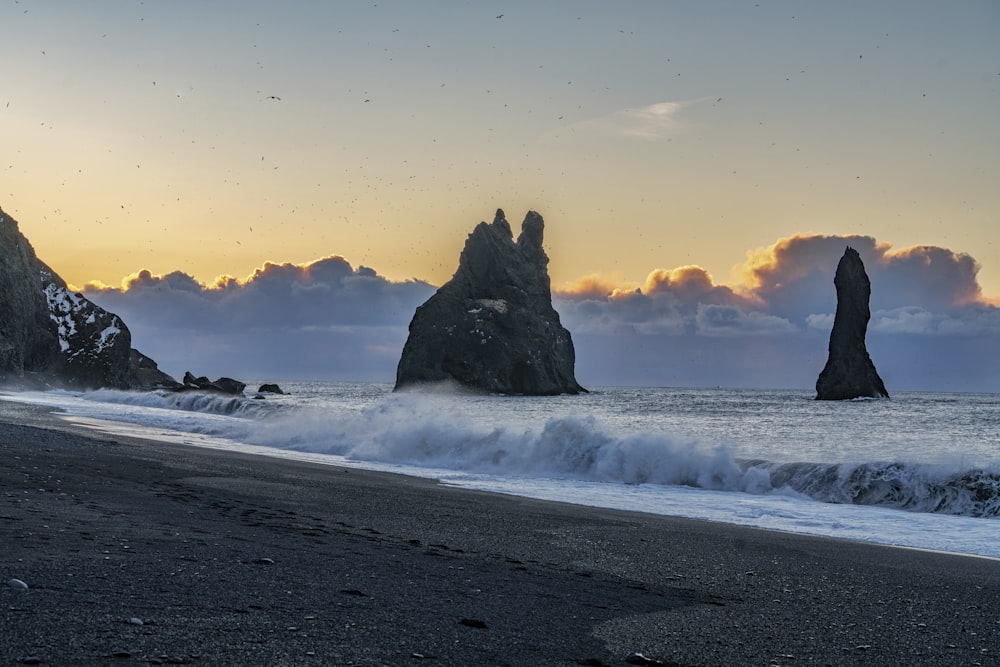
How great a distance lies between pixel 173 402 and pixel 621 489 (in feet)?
132

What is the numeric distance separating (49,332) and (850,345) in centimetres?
9605

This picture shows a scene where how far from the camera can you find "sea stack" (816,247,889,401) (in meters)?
109

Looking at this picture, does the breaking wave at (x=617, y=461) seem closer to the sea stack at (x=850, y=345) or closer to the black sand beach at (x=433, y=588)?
the black sand beach at (x=433, y=588)

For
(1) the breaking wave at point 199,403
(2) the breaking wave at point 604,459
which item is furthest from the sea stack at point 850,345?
(2) the breaking wave at point 604,459

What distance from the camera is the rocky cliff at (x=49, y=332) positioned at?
6756cm

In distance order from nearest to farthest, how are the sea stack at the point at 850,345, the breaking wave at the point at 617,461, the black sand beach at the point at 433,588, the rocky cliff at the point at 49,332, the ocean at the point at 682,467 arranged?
the black sand beach at the point at 433,588 < the ocean at the point at 682,467 < the breaking wave at the point at 617,461 < the rocky cliff at the point at 49,332 < the sea stack at the point at 850,345

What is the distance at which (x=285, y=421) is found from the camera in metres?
29.1

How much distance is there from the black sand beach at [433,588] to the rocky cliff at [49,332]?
65.6 metres

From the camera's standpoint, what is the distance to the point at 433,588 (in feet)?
18.3

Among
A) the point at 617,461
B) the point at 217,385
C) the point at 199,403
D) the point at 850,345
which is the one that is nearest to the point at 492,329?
the point at 850,345

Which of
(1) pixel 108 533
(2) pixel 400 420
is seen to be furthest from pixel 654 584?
(2) pixel 400 420

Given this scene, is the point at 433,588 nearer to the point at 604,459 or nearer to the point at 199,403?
the point at 604,459

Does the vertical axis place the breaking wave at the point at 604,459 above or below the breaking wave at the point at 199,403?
above

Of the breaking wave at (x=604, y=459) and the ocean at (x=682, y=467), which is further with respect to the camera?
the breaking wave at (x=604, y=459)
